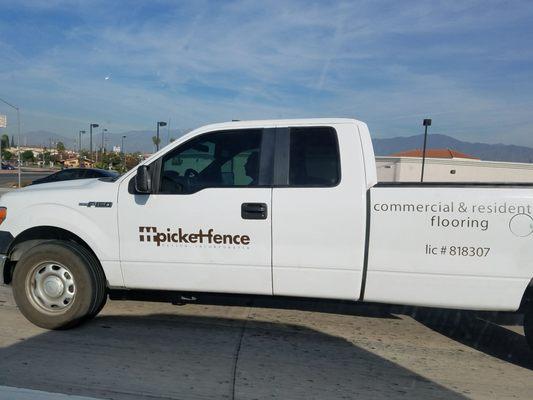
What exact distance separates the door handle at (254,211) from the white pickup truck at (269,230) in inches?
0.5

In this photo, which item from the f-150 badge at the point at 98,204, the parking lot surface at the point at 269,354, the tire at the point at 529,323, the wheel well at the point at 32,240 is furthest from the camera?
the wheel well at the point at 32,240

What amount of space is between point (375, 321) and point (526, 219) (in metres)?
Result: 2.15

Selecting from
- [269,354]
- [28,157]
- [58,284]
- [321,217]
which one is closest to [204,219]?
[321,217]

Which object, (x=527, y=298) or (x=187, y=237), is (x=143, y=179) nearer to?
(x=187, y=237)

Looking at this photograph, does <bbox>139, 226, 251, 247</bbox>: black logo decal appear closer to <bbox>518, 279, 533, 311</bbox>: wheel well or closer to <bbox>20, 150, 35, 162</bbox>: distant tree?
<bbox>518, 279, 533, 311</bbox>: wheel well

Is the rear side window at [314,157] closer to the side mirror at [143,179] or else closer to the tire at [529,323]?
the side mirror at [143,179]

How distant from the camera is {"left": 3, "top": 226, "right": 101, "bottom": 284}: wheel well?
4809 millimetres

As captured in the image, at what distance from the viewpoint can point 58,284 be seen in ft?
15.5

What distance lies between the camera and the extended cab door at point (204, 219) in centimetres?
436

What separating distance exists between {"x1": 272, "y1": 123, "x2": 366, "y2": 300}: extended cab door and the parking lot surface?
651 mm

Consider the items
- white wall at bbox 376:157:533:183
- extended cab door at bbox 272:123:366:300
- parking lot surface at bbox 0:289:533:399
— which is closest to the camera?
parking lot surface at bbox 0:289:533:399

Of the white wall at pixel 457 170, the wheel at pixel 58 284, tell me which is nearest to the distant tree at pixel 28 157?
the white wall at pixel 457 170

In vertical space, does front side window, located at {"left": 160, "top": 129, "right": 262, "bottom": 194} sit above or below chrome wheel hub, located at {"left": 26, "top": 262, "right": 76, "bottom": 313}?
above

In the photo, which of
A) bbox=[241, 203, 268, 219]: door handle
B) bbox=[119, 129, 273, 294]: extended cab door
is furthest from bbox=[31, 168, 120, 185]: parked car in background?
bbox=[241, 203, 268, 219]: door handle
